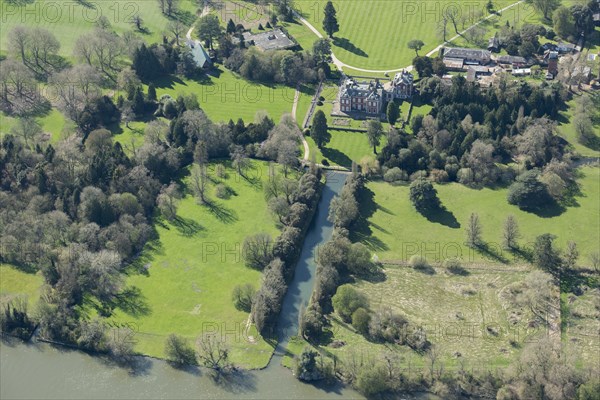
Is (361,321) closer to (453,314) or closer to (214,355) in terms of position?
(453,314)

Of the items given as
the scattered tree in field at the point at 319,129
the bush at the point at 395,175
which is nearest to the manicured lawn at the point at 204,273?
the scattered tree in field at the point at 319,129

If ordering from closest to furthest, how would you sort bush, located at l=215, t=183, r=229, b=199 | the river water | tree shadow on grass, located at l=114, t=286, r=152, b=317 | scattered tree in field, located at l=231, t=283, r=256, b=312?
the river water, scattered tree in field, located at l=231, t=283, r=256, b=312, tree shadow on grass, located at l=114, t=286, r=152, b=317, bush, located at l=215, t=183, r=229, b=199

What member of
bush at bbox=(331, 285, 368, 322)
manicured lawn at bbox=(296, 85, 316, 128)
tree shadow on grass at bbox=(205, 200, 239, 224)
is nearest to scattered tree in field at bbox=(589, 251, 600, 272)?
bush at bbox=(331, 285, 368, 322)

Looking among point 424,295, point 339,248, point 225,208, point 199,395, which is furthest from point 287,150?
point 199,395

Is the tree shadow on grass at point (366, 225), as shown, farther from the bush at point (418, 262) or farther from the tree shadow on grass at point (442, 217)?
the tree shadow on grass at point (442, 217)

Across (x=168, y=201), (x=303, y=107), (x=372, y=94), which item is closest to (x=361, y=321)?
(x=168, y=201)

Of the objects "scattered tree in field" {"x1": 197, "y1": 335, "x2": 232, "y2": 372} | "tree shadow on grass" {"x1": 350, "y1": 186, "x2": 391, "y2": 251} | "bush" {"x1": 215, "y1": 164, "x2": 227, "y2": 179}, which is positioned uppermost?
"tree shadow on grass" {"x1": 350, "y1": 186, "x2": 391, "y2": 251}

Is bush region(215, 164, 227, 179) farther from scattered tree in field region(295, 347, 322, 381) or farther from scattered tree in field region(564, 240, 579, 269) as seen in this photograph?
scattered tree in field region(564, 240, 579, 269)
